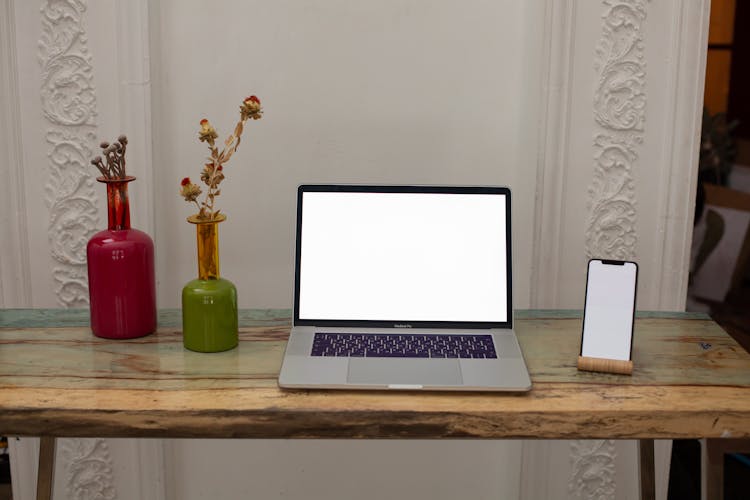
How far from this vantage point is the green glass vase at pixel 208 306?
1340 millimetres

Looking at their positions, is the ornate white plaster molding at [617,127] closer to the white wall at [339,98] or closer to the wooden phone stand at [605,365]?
the white wall at [339,98]

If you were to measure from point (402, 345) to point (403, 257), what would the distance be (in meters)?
0.17

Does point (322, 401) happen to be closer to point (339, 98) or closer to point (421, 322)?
point (421, 322)

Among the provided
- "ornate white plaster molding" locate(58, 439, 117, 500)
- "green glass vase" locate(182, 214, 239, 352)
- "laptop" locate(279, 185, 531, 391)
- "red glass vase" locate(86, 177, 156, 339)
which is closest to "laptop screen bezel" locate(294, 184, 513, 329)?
"laptop" locate(279, 185, 531, 391)

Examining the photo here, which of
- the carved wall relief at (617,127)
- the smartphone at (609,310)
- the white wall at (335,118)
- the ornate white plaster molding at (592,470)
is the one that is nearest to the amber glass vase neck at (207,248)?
the white wall at (335,118)

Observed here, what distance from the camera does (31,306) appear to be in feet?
5.76

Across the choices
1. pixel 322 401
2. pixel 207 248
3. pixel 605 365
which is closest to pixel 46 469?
pixel 207 248

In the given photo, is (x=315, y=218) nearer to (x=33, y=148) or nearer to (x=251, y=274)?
(x=251, y=274)

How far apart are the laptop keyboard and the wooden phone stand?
0.44 feet

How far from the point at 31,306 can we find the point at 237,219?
47cm

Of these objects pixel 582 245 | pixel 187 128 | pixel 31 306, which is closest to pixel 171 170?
pixel 187 128

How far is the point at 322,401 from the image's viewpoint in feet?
3.88

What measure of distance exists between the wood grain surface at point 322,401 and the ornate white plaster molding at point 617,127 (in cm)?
42

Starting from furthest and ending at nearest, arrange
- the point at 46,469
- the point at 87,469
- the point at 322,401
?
the point at 87,469
the point at 46,469
the point at 322,401
